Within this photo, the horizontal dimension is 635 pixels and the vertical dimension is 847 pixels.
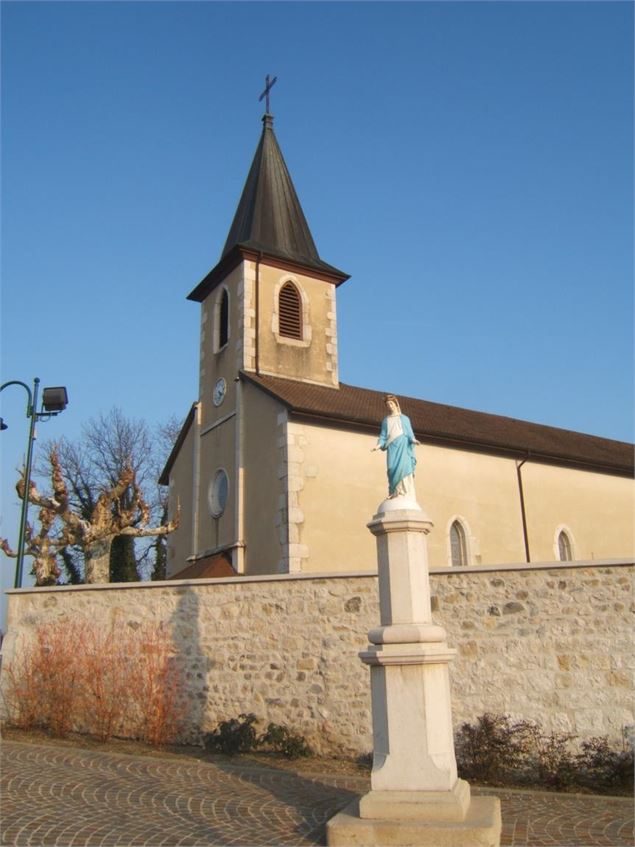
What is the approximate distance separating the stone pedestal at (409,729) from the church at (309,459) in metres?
7.93


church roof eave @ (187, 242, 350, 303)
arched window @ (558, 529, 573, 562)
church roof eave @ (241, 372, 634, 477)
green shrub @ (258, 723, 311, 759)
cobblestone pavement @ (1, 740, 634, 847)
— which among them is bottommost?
cobblestone pavement @ (1, 740, 634, 847)

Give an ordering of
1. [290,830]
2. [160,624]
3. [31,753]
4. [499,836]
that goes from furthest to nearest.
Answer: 1. [160,624]
2. [31,753]
3. [290,830]
4. [499,836]

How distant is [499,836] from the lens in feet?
20.4

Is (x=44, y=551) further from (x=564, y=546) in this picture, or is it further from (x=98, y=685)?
(x=564, y=546)

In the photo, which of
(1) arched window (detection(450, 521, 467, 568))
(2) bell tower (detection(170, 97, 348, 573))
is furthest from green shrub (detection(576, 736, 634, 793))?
(2) bell tower (detection(170, 97, 348, 573))

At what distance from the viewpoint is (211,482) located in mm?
19047

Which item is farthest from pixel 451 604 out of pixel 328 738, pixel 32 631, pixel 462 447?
pixel 462 447

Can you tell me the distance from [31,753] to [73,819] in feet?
11.3

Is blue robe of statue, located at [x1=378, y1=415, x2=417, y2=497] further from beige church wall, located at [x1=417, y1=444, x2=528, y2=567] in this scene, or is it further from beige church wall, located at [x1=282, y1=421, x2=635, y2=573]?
beige church wall, located at [x1=417, y1=444, x2=528, y2=567]

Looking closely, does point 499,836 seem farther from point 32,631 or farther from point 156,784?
point 32,631

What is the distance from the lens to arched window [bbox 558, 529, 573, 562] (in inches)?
776

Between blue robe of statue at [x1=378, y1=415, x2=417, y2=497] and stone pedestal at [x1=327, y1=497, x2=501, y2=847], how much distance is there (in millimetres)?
339

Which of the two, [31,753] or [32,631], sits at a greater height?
[32,631]

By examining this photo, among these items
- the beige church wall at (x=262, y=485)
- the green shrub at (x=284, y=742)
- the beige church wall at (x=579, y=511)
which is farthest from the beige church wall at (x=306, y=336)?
the green shrub at (x=284, y=742)
